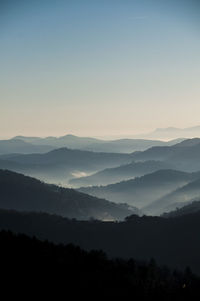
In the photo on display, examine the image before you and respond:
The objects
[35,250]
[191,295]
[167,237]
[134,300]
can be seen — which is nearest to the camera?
[134,300]

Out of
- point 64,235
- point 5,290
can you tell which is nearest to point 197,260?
point 64,235

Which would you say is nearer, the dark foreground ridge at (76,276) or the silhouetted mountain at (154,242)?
the dark foreground ridge at (76,276)

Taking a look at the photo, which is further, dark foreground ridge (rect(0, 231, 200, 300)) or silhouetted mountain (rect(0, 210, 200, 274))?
silhouetted mountain (rect(0, 210, 200, 274))

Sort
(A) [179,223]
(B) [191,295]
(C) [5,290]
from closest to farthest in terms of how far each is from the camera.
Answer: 1. (C) [5,290]
2. (B) [191,295]
3. (A) [179,223]

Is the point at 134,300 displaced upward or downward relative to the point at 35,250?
downward

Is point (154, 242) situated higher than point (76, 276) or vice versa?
point (76, 276)

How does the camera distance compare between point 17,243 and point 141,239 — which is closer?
point 17,243

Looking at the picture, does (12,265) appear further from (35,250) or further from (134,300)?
(134,300)

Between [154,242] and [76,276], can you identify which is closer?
[76,276]
